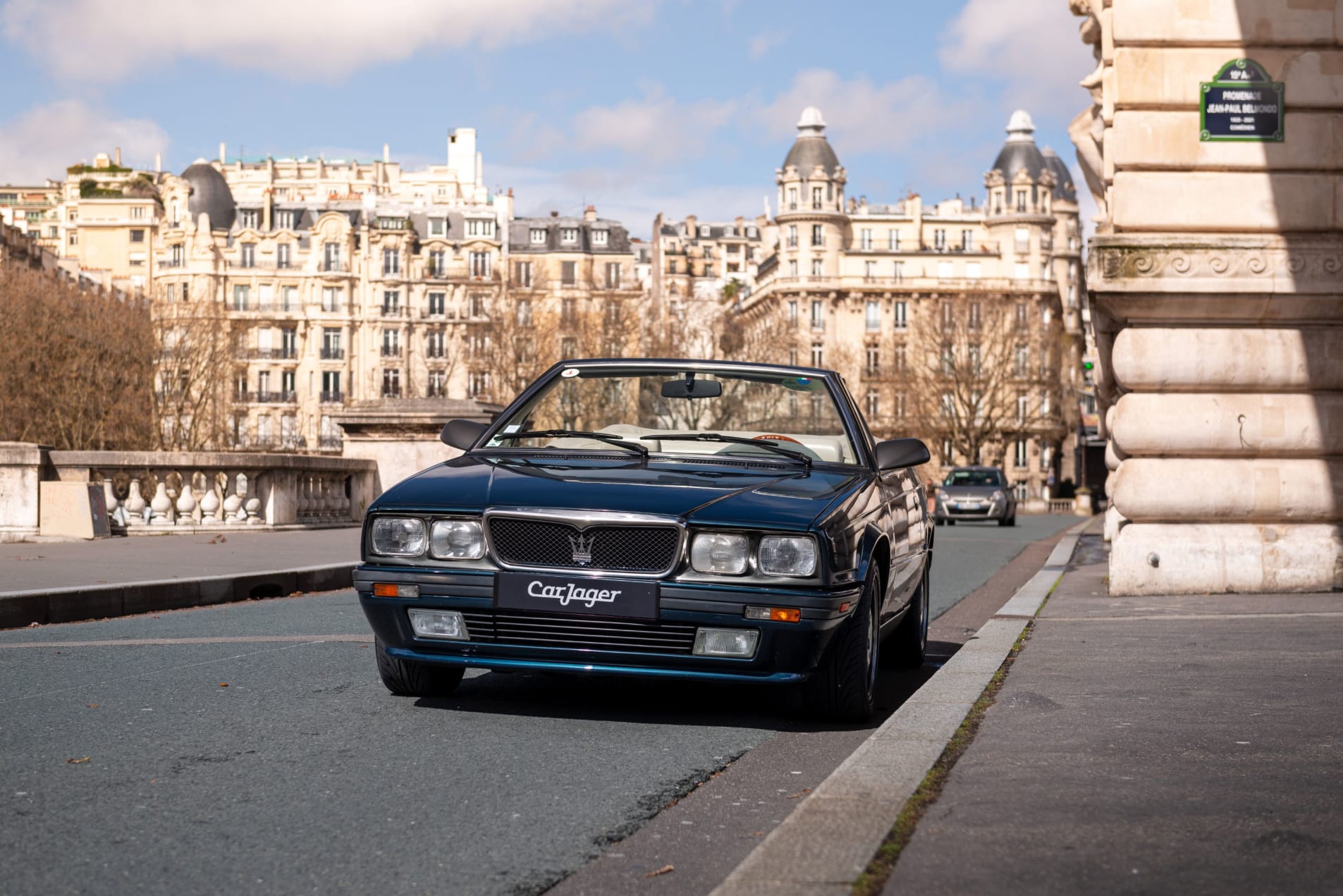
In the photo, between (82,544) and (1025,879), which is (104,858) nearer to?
(1025,879)

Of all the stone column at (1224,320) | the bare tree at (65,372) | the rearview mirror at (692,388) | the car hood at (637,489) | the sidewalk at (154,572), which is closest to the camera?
the car hood at (637,489)

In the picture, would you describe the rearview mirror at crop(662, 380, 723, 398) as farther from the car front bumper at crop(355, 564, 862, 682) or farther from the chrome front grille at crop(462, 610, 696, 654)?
the chrome front grille at crop(462, 610, 696, 654)

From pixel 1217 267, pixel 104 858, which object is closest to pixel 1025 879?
pixel 104 858

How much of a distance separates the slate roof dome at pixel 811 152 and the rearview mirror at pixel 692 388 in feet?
389

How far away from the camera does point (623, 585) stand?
20.8 feet

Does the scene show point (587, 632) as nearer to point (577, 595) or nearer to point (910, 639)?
point (577, 595)

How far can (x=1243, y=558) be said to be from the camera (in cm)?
1228

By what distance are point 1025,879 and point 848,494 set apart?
3.26 metres

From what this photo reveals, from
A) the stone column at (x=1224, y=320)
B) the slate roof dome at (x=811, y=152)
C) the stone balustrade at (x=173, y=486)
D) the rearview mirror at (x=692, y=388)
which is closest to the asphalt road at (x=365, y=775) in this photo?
the rearview mirror at (x=692, y=388)

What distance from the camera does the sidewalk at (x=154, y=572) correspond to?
37.6 ft

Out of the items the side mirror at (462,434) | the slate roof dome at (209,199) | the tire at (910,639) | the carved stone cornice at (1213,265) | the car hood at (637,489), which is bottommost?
the tire at (910,639)

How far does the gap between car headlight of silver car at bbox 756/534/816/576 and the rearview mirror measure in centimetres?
195

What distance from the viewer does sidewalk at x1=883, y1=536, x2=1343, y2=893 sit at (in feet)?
12.9

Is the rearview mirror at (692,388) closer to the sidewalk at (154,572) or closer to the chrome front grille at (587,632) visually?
Result: the chrome front grille at (587,632)
